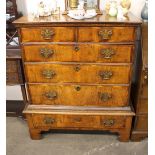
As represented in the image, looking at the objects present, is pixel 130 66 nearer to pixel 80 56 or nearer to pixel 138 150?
pixel 80 56

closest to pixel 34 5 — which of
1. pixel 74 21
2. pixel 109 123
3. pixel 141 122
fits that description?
pixel 74 21

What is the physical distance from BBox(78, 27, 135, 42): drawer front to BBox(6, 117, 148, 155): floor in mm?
1164

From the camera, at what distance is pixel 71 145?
2.35 metres

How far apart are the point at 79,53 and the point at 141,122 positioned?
3.30 feet

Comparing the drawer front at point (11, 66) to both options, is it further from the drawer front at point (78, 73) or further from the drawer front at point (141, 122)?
the drawer front at point (141, 122)

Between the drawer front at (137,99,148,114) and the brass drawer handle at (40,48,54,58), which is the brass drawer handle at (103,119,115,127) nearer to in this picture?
the drawer front at (137,99,148,114)

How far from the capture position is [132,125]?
91.7 inches

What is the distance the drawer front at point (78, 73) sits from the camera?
201cm

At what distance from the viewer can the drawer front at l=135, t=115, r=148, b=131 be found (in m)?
2.22

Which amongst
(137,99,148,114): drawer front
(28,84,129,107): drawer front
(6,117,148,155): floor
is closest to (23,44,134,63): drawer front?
(28,84,129,107): drawer front

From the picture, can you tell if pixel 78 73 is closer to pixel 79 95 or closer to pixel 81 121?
pixel 79 95

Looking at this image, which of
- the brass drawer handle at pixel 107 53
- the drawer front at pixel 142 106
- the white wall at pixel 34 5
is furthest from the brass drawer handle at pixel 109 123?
the white wall at pixel 34 5

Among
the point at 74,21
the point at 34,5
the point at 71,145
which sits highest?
the point at 34,5
